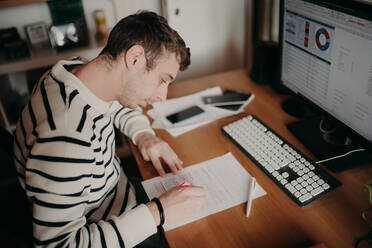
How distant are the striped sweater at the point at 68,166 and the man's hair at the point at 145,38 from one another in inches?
5.9

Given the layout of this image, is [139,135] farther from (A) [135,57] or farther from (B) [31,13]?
(B) [31,13]

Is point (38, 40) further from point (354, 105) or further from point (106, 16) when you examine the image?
point (354, 105)

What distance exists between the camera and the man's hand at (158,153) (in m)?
1.03

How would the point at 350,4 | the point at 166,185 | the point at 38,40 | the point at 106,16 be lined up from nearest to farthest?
the point at 350,4, the point at 166,185, the point at 38,40, the point at 106,16

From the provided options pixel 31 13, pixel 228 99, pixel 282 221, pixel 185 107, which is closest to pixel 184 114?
pixel 185 107

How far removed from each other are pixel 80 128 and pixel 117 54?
234mm

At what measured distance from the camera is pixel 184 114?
1.30m

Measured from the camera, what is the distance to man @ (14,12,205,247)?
2.40 feet

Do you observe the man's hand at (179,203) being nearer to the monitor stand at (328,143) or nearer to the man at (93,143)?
the man at (93,143)

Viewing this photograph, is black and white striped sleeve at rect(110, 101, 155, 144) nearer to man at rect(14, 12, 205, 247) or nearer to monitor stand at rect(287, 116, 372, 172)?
man at rect(14, 12, 205, 247)

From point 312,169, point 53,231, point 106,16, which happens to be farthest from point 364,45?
point 106,16

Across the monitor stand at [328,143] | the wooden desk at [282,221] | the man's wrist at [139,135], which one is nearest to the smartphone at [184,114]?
the man's wrist at [139,135]

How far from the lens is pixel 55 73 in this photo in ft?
2.95

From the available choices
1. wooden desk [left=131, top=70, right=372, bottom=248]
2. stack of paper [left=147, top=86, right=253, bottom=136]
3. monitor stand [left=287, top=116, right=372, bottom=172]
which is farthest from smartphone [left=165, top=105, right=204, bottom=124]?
monitor stand [left=287, top=116, right=372, bottom=172]
